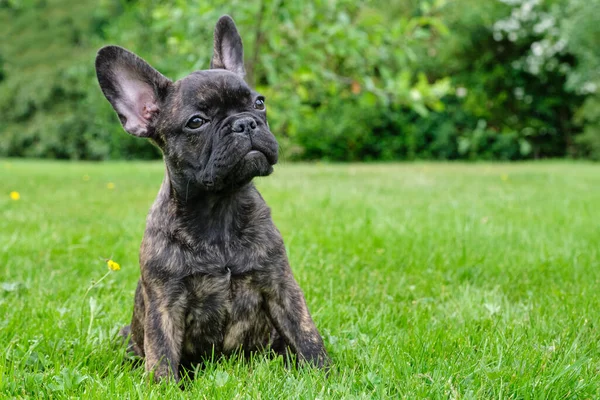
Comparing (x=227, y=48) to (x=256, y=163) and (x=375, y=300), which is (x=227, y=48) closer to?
(x=256, y=163)

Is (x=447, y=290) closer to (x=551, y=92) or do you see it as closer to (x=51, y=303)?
(x=51, y=303)

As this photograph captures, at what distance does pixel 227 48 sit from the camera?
3420 mm

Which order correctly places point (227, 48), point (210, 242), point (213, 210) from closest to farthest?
point (210, 242) → point (213, 210) → point (227, 48)

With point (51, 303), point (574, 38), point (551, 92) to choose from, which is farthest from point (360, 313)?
point (551, 92)

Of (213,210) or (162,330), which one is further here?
(213,210)

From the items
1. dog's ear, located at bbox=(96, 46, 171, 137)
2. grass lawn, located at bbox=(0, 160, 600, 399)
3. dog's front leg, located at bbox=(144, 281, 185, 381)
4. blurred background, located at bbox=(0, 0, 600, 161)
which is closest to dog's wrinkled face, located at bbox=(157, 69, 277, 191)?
dog's ear, located at bbox=(96, 46, 171, 137)

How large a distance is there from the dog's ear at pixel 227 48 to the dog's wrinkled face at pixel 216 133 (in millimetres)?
475

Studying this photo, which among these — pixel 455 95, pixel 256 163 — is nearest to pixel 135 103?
pixel 256 163

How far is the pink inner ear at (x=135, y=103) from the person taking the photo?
3.08 meters

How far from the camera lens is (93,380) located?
2.42m

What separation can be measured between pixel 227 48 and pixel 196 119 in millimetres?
731

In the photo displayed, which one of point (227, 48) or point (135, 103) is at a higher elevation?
point (227, 48)

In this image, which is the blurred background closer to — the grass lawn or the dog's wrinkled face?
the grass lawn

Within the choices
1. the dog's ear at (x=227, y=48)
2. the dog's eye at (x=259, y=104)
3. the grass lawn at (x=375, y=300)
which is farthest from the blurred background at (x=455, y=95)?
the dog's eye at (x=259, y=104)
